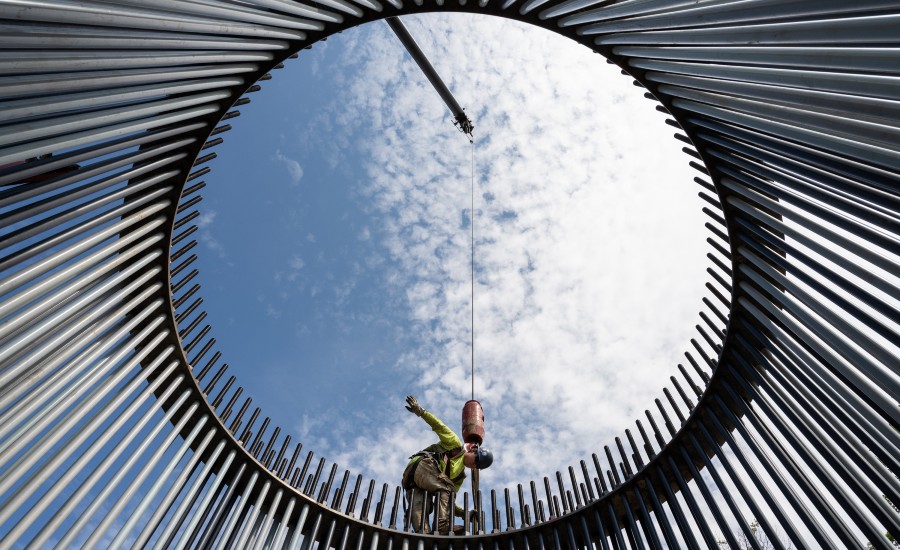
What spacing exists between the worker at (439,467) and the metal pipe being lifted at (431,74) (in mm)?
6181

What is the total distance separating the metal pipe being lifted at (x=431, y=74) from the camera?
10508 millimetres

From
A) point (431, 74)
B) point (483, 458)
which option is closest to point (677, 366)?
point (483, 458)

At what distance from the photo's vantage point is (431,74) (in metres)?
12.9

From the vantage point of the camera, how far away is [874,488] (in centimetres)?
480

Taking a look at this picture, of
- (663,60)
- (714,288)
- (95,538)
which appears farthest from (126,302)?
(714,288)

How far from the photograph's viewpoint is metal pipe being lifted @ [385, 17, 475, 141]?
10508mm

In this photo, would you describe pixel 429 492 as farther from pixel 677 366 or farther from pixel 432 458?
pixel 677 366

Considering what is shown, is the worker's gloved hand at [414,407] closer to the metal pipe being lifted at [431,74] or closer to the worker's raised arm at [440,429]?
the worker's raised arm at [440,429]

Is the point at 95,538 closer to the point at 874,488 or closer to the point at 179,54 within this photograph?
the point at 179,54

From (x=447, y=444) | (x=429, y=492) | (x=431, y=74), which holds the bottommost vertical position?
(x=429, y=492)

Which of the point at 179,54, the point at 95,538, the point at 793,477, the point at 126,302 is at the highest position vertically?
the point at 179,54

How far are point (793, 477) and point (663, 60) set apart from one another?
4.28 m

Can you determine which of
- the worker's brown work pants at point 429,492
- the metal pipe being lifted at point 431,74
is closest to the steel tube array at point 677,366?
the worker's brown work pants at point 429,492

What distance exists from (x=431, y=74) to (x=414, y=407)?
8.03 m
